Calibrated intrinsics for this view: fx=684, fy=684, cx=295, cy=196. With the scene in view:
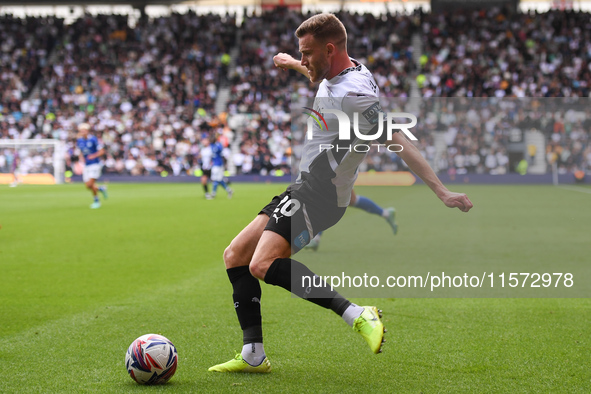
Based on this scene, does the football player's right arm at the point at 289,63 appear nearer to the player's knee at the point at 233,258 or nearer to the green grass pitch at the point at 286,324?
the player's knee at the point at 233,258

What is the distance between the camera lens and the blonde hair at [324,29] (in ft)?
12.5

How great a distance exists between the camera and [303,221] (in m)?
4.00

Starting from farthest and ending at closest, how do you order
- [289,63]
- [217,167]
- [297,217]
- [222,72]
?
[222,72], [217,167], [289,63], [297,217]

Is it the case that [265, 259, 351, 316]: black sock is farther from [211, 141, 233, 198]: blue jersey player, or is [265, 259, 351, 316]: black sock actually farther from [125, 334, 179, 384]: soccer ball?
[211, 141, 233, 198]: blue jersey player

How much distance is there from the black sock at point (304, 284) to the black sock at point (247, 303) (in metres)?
0.36

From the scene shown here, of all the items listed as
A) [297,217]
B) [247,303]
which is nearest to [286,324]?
[247,303]

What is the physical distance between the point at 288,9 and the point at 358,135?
38953 millimetres

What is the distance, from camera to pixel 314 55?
12.6 ft

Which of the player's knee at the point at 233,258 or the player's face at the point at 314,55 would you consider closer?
the player's face at the point at 314,55

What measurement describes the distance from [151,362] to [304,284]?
959 millimetres

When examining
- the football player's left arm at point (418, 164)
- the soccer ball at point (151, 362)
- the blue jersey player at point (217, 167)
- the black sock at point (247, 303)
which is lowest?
the blue jersey player at point (217, 167)

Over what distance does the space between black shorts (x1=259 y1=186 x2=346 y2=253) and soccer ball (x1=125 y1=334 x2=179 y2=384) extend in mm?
922

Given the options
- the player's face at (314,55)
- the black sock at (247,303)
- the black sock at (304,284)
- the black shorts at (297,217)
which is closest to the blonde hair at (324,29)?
the player's face at (314,55)

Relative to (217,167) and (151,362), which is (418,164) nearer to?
(151,362)
